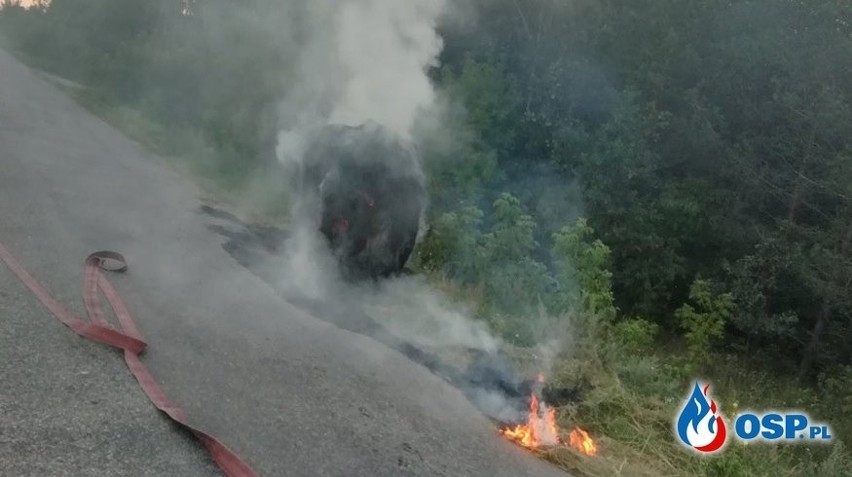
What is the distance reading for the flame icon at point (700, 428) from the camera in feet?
19.1

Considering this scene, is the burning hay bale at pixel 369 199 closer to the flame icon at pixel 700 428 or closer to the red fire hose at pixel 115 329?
the red fire hose at pixel 115 329

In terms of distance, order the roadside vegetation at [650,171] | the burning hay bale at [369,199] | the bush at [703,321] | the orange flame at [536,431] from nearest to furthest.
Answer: the orange flame at [536,431], the burning hay bale at [369,199], the roadside vegetation at [650,171], the bush at [703,321]

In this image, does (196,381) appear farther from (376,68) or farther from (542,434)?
(376,68)

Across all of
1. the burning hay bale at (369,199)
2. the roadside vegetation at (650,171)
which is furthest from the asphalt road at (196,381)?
the roadside vegetation at (650,171)

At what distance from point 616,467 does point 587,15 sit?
1023 cm

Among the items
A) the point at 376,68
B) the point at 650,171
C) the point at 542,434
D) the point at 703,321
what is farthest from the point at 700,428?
the point at 650,171

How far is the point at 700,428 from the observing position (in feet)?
19.6

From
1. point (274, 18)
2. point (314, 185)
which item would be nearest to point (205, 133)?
point (274, 18)

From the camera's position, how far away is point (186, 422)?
13.8 feet

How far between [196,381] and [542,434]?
268cm

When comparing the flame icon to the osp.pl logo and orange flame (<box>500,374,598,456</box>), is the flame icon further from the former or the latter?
orange flame (<box>500,374,598,456</box>)

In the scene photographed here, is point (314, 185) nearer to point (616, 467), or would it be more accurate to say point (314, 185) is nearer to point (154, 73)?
point (616, 467)

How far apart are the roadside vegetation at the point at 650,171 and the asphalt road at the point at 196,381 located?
246 centimetres

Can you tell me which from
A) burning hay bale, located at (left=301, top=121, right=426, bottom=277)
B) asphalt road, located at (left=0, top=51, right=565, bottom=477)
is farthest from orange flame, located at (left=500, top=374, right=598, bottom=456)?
burning hay bale, located at (left=301, top=121, right=426, bottom=277)
